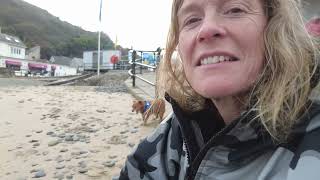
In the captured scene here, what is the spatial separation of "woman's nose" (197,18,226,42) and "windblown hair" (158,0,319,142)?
0.49 ft

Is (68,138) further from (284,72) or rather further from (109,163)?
(284,72)

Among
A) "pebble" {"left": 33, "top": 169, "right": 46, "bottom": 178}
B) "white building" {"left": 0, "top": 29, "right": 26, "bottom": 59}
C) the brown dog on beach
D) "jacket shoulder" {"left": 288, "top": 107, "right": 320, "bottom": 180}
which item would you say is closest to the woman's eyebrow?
"jacket shoulder" {"left": 288, "top": 107, "right": 320, "bottom": 180}

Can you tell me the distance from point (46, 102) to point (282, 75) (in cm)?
864

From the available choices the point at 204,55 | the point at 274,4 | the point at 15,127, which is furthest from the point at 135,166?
the point at 15,127

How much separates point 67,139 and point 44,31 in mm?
123125

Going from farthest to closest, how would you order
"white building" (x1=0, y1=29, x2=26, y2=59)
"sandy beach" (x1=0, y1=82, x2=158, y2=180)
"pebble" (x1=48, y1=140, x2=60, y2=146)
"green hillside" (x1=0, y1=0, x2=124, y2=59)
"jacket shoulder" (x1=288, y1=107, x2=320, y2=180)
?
"green hillside" (x1=0, y1=0, x2=124, y2=59)
"white building" (x1=0, y1=29, x2=26, y2=59)
"pebble" (x1=48, y1=140, x2=60, y2=146)
"sandy beach" (x1=0, y1=82, x2=158, y2=180)
"jacket shoulder" (x1=288, y1=107, x2=320, y2=180)

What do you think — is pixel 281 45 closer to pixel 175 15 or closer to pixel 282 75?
pixel 282 75

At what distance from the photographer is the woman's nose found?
1.37 metres

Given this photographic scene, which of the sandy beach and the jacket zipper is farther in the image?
the sandy beach

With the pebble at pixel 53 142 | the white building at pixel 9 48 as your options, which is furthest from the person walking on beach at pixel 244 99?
the white building at pixel 9 48

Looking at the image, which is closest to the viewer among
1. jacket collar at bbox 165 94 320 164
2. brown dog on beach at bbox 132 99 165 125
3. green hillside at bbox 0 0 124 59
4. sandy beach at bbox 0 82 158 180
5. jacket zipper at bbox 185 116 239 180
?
jacket collar at bbox 165 94 320 164

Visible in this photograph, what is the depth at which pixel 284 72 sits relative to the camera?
1.30m

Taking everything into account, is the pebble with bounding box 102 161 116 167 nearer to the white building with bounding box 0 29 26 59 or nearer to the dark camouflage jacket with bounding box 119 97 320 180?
the dark camouflage jacket with bounding box 119 97 320 180

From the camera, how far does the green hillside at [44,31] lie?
103 meters
